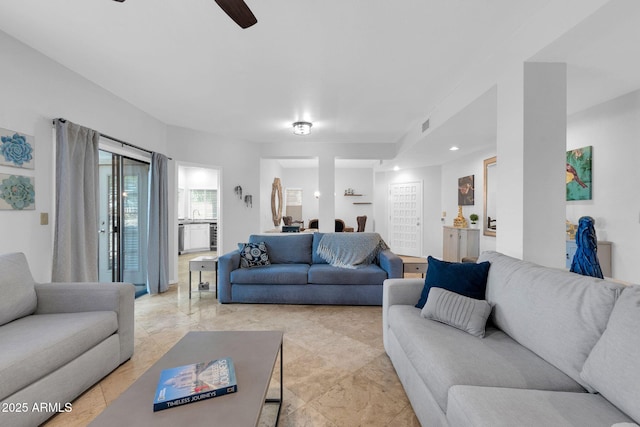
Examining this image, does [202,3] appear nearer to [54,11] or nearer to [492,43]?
[54,11]

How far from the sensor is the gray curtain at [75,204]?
2.65 metres

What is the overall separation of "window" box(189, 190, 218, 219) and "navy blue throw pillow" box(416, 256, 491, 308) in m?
7.73

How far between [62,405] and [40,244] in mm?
1629

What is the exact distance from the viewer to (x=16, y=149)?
7.72 ft

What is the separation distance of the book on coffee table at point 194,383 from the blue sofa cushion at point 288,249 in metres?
2.65

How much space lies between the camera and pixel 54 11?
2.01 m

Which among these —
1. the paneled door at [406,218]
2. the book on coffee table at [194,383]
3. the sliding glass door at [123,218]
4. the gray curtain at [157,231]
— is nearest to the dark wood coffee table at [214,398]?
the book on coffee table at [194,383]

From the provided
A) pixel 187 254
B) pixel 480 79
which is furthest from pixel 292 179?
pixel 480 79

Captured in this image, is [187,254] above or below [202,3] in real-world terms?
below

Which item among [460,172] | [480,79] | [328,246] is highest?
[480,79]

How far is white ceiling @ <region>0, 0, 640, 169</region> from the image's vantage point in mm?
1963

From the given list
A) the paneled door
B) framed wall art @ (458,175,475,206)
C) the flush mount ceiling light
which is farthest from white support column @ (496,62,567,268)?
the paneled door

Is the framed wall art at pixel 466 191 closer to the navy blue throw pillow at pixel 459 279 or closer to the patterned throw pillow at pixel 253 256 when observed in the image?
the navy blue throw pillow at pixel 459 279

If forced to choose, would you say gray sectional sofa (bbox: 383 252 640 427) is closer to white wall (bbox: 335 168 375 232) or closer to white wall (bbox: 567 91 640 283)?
white wall (bbox: 567 91 640 283)
